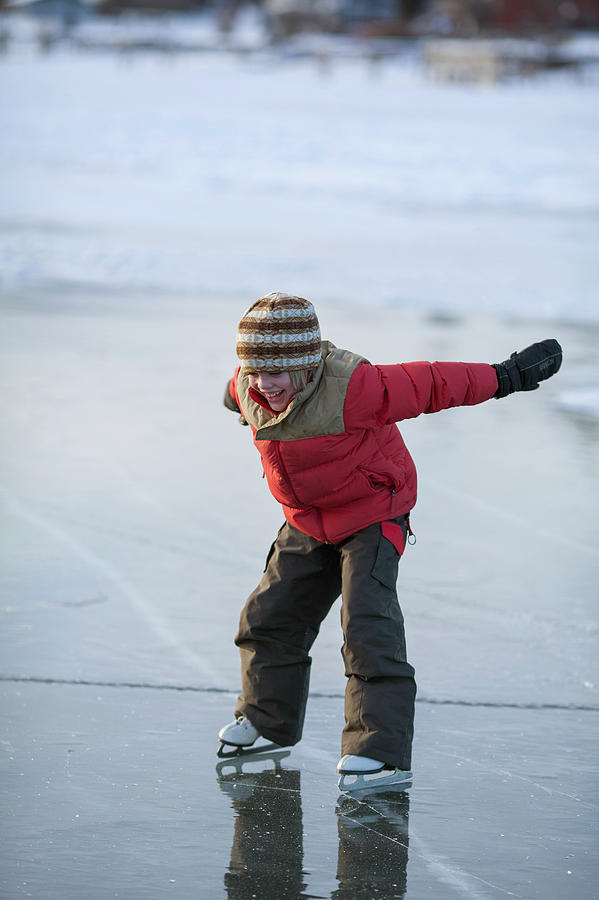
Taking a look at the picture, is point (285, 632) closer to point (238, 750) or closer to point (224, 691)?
point (238, 750)

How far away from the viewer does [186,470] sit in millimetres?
5617

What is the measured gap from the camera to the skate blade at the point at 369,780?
3016 millimetres

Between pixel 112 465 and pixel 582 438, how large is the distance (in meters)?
2.24

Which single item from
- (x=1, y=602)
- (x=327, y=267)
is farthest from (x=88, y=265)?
(x=1, y=602)

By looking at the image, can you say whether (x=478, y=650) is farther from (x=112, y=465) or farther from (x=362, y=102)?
(x=362, y=102)

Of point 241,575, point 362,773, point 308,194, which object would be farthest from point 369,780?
point 308,194

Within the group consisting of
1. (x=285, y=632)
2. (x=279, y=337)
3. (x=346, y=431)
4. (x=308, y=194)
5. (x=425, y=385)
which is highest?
(x=308, y=194)

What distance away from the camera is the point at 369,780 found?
9.97 feet

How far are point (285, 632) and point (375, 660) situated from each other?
28 centimetres

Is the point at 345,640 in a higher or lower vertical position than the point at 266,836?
higher

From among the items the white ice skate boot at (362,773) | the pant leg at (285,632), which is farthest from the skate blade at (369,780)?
the pant leg at (285,632)

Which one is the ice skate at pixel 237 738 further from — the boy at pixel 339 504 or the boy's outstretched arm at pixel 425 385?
the boy's outstretched arm at pixel 425 385

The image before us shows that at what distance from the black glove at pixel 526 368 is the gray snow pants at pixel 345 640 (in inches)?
16.4

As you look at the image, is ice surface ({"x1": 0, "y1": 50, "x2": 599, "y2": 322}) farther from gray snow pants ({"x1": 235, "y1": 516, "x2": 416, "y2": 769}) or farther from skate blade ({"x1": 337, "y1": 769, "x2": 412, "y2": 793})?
skate blade ({"x1": 337, "y1": 769, "x2": 412, "y2": 793})
